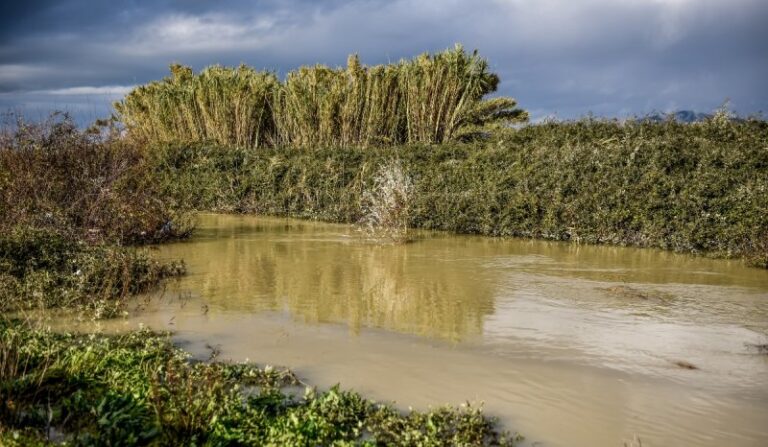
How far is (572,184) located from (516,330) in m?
8.70

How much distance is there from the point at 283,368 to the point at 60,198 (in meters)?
8.40

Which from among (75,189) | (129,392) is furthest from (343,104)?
(129,392)

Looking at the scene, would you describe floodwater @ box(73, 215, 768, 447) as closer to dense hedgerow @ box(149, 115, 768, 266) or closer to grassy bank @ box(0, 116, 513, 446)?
grassy bank @ box(0, 116, 513, 446)

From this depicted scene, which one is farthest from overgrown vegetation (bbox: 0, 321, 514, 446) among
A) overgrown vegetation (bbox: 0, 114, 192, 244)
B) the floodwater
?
overgrown vegetation (bbox: 0, 114, 192, 244)

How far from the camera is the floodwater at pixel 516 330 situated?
5.15m

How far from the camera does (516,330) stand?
733cm

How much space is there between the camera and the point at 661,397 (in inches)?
211

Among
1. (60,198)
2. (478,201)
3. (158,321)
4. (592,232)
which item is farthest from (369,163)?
(158,321)

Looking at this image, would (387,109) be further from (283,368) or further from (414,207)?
(283,368)

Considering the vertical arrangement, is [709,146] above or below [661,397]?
above

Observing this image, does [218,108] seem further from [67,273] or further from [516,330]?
[516,330]

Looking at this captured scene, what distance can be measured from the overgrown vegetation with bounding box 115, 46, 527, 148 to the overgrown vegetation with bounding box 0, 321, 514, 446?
15896 mm

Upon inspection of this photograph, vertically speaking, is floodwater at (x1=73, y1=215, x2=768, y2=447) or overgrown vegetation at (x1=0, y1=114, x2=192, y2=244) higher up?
overgrown vegetation at (x1=0, y1=114, x2=192, y2=244)

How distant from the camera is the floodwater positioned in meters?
5.15
